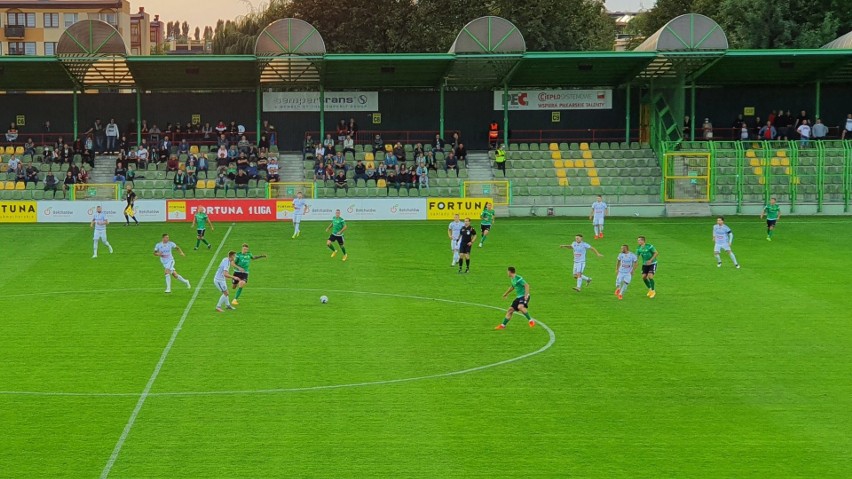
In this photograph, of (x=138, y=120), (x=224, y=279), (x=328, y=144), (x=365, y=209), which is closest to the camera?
(x=224, y=279)

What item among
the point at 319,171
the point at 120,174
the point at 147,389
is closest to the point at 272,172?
the point at 319,171

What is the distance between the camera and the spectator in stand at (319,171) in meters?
57.1

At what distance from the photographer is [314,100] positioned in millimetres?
63688

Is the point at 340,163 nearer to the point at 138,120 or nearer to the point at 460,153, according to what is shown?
the point at 460,153

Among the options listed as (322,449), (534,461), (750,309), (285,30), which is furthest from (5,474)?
(285,30)

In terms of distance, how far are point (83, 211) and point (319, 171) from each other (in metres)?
12.0

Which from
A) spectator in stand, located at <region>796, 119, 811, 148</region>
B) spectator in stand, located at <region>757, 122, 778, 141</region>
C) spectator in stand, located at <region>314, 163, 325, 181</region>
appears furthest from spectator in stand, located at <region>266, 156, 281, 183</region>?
spectator in stand, located at <region>796, 119, 811, 148</region>

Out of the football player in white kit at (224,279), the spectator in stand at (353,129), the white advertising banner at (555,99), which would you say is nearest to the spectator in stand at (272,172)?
the spectator in stand at (353,129)

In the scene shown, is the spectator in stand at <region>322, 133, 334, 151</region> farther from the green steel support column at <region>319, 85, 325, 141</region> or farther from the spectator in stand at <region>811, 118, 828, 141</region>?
the spectator in stand at <region>811, 118, 828, 141</region>

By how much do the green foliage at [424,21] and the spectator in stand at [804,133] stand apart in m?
22.8

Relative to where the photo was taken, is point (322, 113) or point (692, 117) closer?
point (692, 117)

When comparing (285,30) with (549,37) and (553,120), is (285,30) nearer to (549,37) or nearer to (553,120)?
(553,120)

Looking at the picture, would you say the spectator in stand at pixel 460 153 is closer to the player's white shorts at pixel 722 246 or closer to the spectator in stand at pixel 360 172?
the spectator in stand at pixel 360 172

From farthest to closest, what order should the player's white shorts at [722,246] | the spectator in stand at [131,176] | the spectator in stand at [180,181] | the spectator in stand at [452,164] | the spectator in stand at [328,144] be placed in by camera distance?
the spectator in stand at [328,144], the spectator in stand at [452,164], the spectator in stand at [131,176], the spectator in stand at [180,181], the player's white shorts at [722,246]
